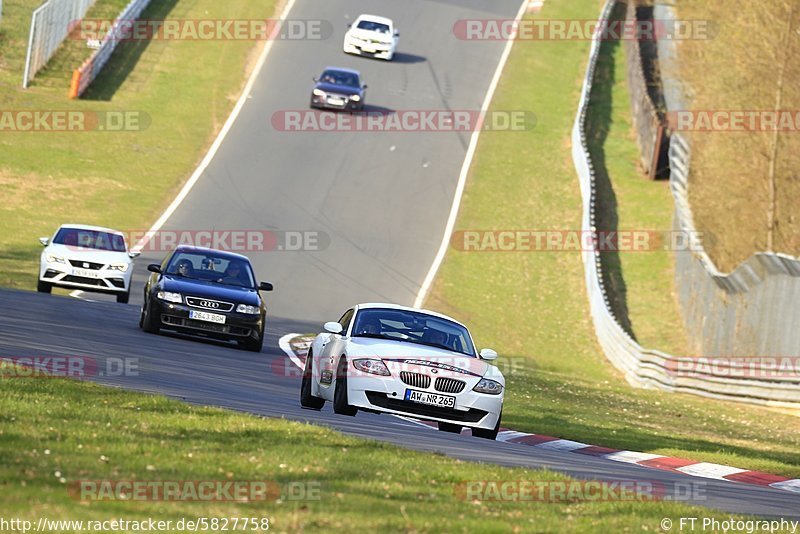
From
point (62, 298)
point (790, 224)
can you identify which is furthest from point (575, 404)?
point (790, 224)

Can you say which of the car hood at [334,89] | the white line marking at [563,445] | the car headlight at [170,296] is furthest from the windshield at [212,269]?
the car hood at [334,89]

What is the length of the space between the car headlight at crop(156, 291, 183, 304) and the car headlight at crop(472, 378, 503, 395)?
8.15 metres

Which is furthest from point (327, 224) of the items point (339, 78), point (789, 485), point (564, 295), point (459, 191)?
point (789, 485)

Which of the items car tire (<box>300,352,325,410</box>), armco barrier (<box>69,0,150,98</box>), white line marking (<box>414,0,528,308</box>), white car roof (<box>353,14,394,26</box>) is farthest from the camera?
white car roof (<box>353,14,394,26</box>)

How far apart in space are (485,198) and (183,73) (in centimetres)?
1381

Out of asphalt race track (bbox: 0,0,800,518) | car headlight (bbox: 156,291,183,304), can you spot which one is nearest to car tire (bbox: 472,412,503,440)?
asphalt race track (bbox: 0,0,800,518)

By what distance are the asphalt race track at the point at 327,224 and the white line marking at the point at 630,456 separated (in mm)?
1369

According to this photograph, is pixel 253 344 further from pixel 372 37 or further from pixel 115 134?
pixel 372 37

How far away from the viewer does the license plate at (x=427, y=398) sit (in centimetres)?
1439

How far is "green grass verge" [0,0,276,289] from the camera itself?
37.8 metres

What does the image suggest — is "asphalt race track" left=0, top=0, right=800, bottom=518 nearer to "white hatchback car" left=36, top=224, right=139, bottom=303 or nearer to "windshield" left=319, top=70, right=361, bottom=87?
"white hatchback car" left=36, top=224, right=139, bottom=303

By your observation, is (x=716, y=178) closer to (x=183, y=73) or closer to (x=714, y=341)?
(x=714, y=341)

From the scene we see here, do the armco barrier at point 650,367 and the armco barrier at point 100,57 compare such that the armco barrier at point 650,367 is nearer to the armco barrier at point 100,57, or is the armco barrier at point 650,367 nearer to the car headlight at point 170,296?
the car headlight at point 170,296

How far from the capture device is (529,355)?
3259 cm
